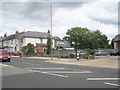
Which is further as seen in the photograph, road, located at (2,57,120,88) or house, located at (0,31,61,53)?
house, located at (0,31,61,53)

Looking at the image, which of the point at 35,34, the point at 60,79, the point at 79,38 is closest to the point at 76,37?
the point at 79,38

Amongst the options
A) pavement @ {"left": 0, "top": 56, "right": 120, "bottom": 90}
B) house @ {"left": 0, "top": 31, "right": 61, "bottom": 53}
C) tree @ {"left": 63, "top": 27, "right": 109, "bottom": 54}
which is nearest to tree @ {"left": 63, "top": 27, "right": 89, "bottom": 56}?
tree @ {"left": 63, "top": 27, "right": 109, "bottom": 54}

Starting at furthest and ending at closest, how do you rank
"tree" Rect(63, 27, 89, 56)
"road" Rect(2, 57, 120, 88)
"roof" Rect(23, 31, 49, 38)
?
"roof" Rect(23, 31, 49, 38) → "tree" Rect(63, 27, 89, 56) → "road" Rect(2, 57, 120, 88)

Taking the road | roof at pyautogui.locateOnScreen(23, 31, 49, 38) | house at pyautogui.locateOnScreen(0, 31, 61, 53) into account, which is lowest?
the road

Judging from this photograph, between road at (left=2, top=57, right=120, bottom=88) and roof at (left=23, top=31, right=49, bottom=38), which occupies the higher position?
roof at (left=23, top=31, right=49, bottom=38)

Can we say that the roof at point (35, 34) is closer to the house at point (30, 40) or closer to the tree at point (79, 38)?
the house at point (30, 40)

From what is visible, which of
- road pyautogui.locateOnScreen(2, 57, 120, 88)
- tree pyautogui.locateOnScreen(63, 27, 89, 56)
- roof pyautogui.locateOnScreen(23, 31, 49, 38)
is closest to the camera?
road pyautogui.locateOnScreen(2, 57, 120, 88)

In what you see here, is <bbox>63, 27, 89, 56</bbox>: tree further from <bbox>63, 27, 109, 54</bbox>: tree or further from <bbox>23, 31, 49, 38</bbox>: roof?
<bbox>23, 31, 49, 38</bbox>: roof

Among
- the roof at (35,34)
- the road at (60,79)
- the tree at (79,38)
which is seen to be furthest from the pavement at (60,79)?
the roof at (35,34)

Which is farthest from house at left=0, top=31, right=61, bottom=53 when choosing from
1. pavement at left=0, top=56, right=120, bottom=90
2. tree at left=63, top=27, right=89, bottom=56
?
pavement at left=0, top=56, right=120, bottom=90

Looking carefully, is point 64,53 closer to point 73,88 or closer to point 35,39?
point 35,39

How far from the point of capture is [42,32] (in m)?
72.6

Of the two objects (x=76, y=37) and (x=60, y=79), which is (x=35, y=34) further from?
(x=60, y=79)

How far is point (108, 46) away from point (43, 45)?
4214 cm
